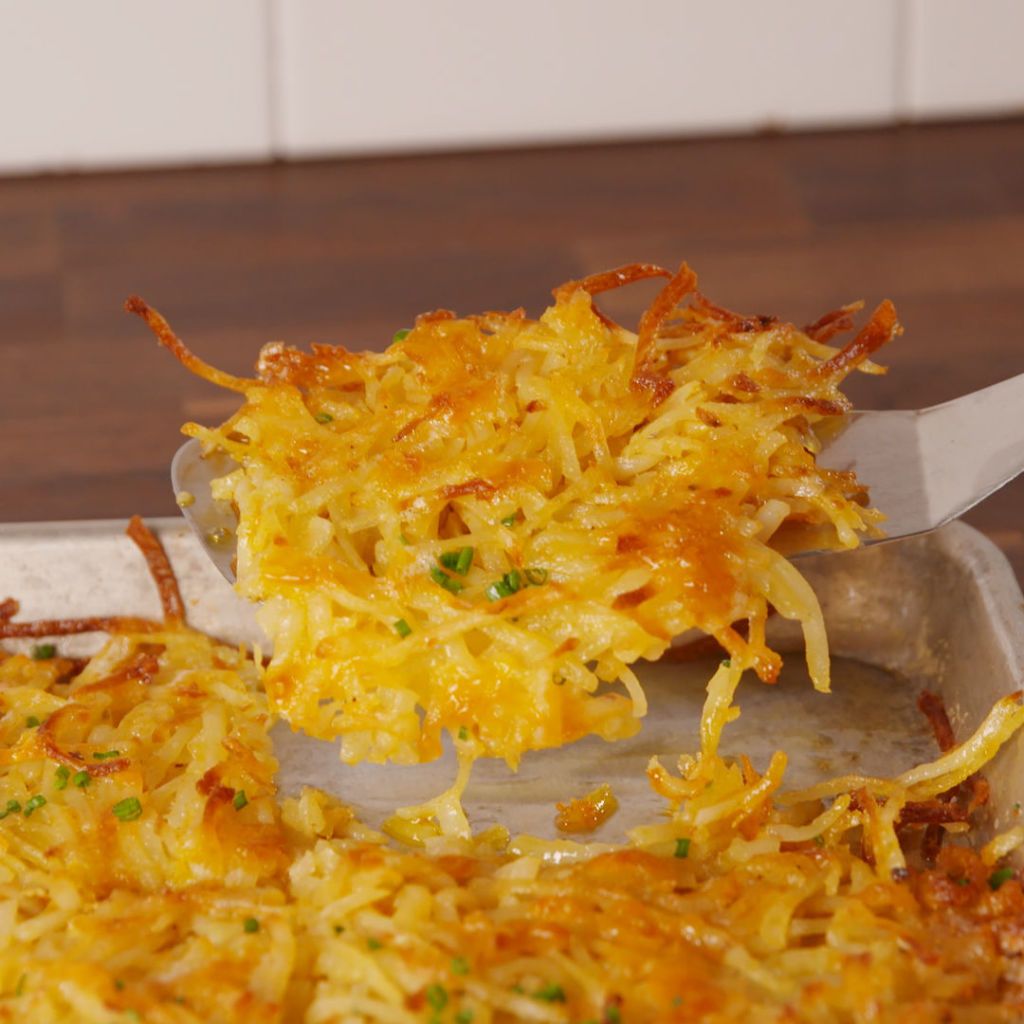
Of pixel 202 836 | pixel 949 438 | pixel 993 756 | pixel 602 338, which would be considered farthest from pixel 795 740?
pixel 202 836

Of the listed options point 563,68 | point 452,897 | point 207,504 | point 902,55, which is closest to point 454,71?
point 563,68

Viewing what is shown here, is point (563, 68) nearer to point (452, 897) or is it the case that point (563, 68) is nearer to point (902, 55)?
point (902, 55)

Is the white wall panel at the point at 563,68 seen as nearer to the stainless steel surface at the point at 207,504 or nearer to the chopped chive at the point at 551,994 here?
the stainless steel surface at the point at 207,504

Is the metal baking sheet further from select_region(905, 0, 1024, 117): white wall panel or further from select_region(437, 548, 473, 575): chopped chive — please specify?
select_region(905, 0, 1024, 117): white wall panel

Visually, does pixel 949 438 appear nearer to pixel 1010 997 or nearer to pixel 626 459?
pixel 626 459

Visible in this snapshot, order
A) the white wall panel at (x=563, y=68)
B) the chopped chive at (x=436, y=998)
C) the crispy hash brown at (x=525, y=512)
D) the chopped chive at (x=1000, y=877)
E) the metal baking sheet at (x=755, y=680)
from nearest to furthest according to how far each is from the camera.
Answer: the chopped chive at (x=436, y=998) → the crispy hash brown at (x=525, y=512) → the chopped chive at (x=1000, y=877) → the metal baking sheet at (x=755, y=680) → the white wall panel at (x=563, y=68)

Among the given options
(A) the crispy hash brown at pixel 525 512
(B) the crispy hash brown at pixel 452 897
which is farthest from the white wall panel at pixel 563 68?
(B) the crispy hash brown at pixel 452 897

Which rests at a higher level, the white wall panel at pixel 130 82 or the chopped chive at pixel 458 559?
the white wall panel at pixel 130 82
